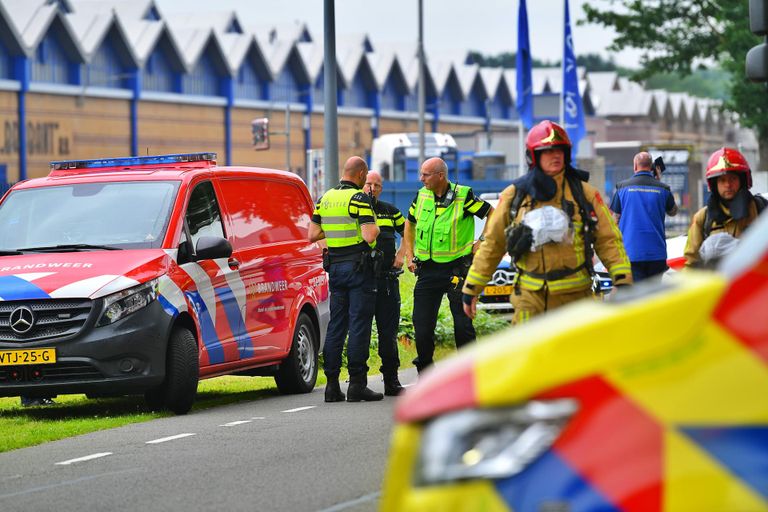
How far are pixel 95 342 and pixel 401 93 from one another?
84.5 m

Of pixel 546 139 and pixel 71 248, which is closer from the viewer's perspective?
pixel 546 139

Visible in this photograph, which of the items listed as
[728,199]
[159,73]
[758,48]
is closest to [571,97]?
[728,199]

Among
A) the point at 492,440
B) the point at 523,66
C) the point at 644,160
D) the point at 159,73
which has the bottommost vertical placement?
the point at 492,440

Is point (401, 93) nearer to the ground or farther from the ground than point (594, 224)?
farther from the ground

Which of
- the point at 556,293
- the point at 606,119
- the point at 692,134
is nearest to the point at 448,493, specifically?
the point at 556,293

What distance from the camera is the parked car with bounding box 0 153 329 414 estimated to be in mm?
11062

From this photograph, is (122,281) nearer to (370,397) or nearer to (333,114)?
(370,397)

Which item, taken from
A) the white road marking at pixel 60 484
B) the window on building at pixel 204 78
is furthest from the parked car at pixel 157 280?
the window on building at pixel 204 78

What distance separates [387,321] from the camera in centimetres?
1270

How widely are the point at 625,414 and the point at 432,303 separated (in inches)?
359

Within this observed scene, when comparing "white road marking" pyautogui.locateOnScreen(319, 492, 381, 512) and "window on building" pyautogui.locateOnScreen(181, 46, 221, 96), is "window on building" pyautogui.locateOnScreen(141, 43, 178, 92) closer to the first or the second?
"window on building" pyautogui.locateOnScreen(181, 46, 221, 96)

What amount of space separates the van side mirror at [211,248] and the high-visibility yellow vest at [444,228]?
1478mm

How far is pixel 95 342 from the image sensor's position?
11.0 metres

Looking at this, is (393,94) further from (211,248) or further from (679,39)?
(211,248)
